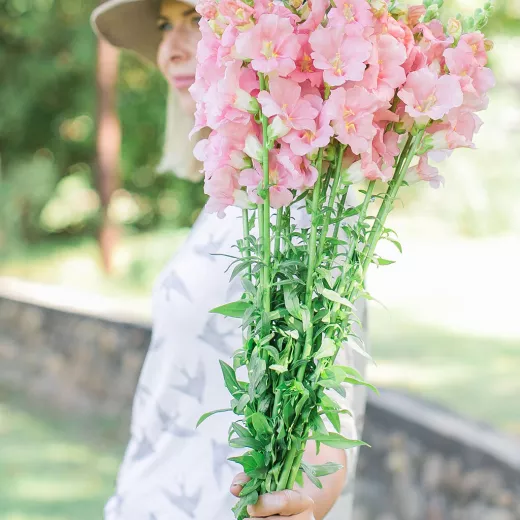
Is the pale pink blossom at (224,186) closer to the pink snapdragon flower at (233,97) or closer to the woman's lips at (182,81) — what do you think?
the pink snapdragon flower at (233,97)

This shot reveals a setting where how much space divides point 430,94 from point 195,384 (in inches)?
29.5

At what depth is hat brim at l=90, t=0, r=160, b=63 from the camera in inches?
87.4

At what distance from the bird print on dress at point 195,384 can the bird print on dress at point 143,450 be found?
0.42 feet

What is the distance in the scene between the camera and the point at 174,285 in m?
1.64

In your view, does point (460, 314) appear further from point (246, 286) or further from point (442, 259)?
point (246, 286)

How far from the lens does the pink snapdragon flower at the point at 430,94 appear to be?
3.50 feet

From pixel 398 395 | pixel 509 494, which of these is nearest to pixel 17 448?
pixel 398 395

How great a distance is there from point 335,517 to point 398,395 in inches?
126

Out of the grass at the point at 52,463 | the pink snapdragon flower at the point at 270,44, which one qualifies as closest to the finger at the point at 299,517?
the pink snapdragon flower at the point at 270,44

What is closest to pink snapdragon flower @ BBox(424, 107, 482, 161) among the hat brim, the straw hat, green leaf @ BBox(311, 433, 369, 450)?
green leaf @ BBox(311, 433, 369, 450)

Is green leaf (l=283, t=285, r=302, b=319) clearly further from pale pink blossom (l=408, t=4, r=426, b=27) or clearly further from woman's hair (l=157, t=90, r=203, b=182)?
woman's hair (l=157, t=90, r=203, b=182)

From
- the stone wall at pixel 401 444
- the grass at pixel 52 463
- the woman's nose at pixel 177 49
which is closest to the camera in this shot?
the woman's nose at pixel 177 49

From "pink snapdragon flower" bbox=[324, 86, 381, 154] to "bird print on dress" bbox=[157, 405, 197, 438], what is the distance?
0.74 m

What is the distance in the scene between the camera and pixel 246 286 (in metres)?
1.14
